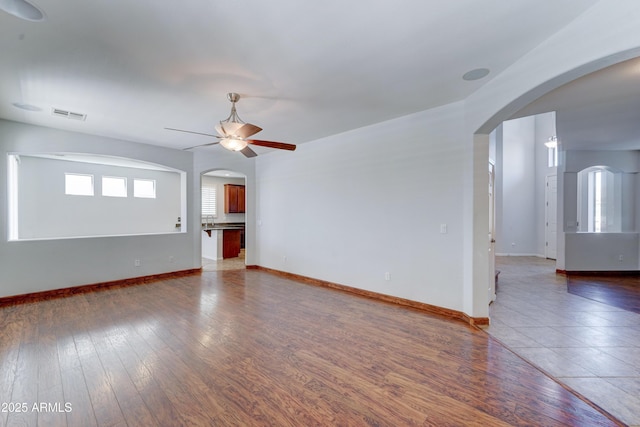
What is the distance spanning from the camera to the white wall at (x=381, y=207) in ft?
11.9

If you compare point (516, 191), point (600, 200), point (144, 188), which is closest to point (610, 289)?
point (600, 200)

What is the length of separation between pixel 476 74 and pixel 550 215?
7.61 meters

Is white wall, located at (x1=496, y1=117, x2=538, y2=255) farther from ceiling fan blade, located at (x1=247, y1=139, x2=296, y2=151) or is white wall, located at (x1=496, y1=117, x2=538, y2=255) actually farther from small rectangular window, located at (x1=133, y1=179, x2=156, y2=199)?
small rectangular window, located at (x1=133, y1=179, x2=156, y2=199)

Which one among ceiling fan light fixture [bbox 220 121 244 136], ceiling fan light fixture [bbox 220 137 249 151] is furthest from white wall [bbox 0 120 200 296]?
ceiling fan light fixture [bbox 220 121 244 136]

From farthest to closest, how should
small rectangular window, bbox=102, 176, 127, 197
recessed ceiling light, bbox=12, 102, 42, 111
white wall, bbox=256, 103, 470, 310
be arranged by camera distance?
small rectangular window, bbox=102, 176, 127, 197 → white wall, bbox=256, 103, 470, 310 → recessed ceiling light, bbox=12, 102, 42, 111

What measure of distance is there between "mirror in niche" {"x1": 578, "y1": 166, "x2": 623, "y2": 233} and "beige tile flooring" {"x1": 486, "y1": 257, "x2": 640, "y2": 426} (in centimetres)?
316

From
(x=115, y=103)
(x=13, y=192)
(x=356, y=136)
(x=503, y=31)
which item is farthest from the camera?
(x=356, y=136)

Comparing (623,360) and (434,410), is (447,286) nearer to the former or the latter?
(623,360)

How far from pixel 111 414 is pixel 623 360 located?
4294 millimetres

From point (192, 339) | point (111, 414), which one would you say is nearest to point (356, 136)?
point (192, 339)

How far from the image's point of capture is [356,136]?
15.5ft

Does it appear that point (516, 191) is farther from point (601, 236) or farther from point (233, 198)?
point (233, 198)

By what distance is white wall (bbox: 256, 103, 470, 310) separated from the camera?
3.64 metres

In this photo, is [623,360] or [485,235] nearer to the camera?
[623,360]
